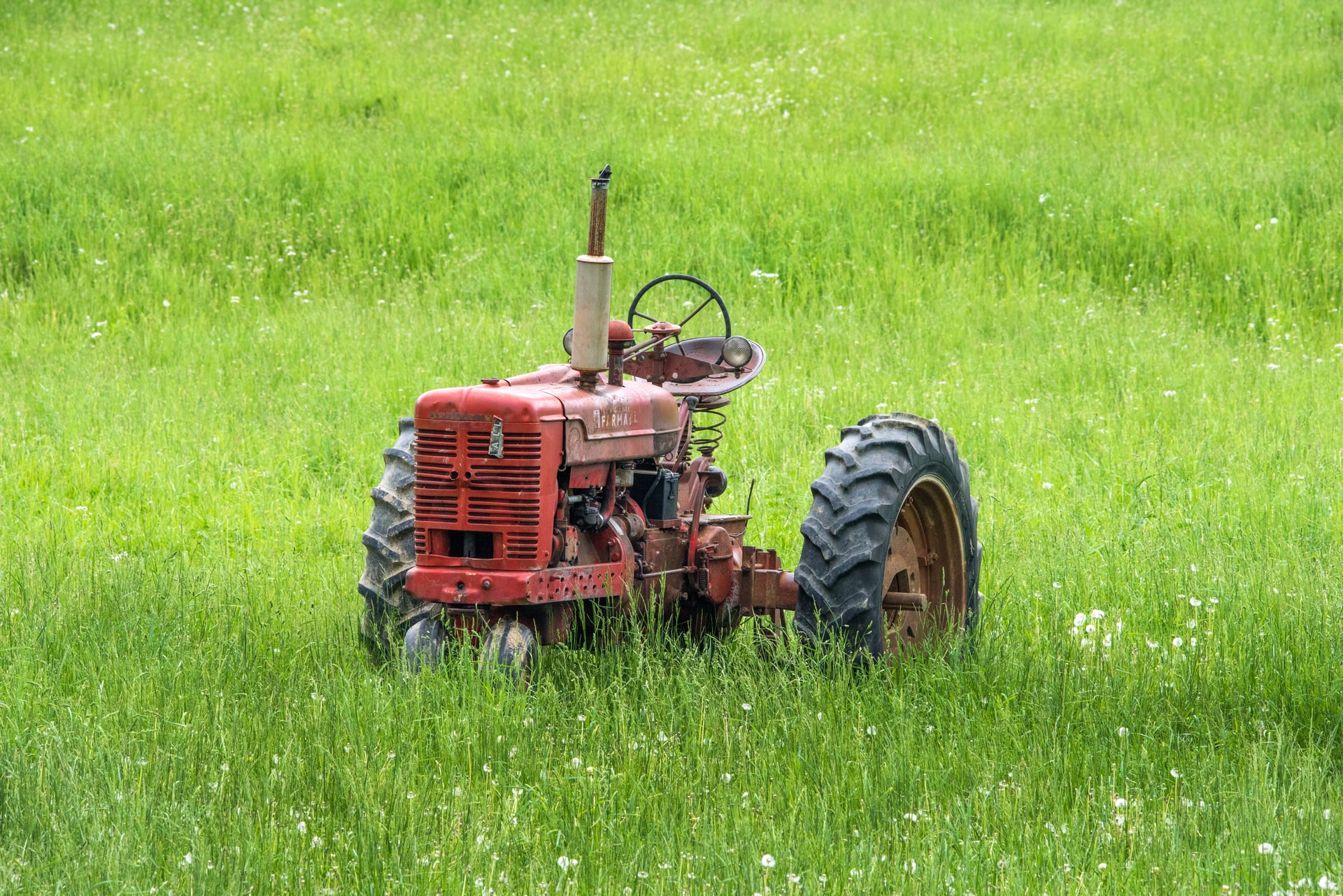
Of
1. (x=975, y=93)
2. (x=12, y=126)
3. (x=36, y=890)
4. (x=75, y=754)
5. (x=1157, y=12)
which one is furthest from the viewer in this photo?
(x=1157, y=12)

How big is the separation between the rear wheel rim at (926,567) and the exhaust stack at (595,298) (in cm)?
138

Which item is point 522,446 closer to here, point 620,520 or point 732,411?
point 620,520

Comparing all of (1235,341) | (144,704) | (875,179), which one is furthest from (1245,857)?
(875,179)

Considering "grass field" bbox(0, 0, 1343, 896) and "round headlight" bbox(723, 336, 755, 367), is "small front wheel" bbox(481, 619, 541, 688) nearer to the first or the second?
"grass field" bbox(0, 0, 1343, 896)

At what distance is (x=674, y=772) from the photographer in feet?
14.4

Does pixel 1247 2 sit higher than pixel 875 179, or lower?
higher

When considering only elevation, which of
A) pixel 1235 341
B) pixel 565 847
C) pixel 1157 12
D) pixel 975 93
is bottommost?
pixel 565 847

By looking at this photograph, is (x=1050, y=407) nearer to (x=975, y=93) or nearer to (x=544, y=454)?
(x=544, y=454)

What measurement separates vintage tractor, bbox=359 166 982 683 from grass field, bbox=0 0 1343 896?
0.74 ft

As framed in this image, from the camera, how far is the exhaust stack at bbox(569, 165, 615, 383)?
4.87m

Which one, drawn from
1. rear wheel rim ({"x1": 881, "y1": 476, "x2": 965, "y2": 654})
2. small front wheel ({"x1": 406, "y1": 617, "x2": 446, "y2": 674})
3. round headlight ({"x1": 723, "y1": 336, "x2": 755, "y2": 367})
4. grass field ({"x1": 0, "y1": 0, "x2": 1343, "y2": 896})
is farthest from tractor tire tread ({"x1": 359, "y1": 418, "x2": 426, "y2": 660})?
rear wheel rim ({"x1": 881, "y1": 476, "x2": 965, "y2": 654})

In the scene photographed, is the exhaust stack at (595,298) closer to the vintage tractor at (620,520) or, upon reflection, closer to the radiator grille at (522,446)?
the vintage tractor at (620,520)

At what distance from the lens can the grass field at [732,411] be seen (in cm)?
407

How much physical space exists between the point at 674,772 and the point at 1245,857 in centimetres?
156
